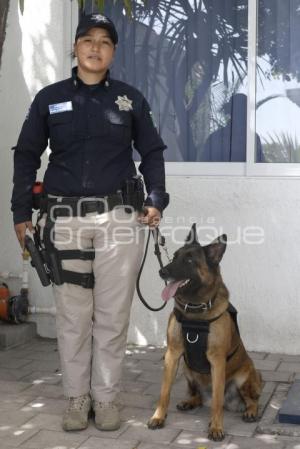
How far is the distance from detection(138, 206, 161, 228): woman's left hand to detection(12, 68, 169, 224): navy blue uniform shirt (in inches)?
1.6

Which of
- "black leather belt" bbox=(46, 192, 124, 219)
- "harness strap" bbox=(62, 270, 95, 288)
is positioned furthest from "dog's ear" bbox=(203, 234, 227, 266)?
"harness strap" bbox=(62, 270, 95, 288)

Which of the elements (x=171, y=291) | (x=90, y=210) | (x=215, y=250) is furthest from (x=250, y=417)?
(x=90, y=210)

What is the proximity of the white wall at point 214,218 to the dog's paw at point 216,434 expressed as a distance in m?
1.79

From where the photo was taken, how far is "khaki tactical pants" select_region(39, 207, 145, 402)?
436 centimetres

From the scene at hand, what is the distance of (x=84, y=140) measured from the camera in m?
4.34

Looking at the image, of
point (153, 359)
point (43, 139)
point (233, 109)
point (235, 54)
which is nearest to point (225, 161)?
point (233, 109)

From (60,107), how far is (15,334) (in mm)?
2570

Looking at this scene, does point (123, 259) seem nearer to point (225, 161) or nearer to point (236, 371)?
point (236, 371)

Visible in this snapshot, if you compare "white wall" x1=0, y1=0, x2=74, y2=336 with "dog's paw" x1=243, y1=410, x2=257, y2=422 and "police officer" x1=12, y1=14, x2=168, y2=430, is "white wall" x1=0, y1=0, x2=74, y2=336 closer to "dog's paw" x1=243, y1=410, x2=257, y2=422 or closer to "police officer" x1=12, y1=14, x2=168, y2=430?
"police officer" x1=12, y1=14, x2=168, y2=430

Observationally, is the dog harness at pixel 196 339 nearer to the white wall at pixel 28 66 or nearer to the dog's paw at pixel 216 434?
the dog's paw at pixel 216 434

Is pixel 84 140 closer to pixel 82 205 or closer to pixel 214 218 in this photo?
pixel 82 205

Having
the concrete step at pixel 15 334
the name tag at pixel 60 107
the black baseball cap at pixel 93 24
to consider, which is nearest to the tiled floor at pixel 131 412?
the concrete step at pixel 15 334

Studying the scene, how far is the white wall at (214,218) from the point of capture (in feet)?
19.3

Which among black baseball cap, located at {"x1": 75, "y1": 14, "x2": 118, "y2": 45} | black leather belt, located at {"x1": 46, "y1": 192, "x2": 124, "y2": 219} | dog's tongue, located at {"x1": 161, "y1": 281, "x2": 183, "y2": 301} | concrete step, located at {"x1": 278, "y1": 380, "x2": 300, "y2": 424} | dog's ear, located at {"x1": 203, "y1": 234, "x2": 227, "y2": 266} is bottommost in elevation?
concrete step, located at {"x1": 278, "y1": 380, "x2": 300, "y2": 424}
